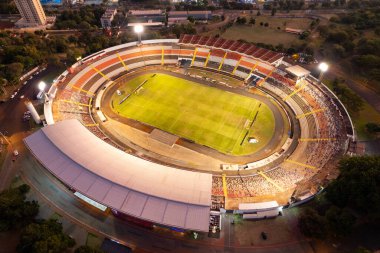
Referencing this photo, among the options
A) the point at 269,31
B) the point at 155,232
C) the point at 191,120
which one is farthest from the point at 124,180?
the point at 269,31

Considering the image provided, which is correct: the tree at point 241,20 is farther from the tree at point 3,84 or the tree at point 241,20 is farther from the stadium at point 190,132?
the tree at point 3,84

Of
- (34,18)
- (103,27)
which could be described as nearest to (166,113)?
(103,27)

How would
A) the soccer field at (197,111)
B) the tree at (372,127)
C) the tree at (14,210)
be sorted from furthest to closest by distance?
the soccer field at (197,111) → the tree at (372,127) → the tree at (14,210)

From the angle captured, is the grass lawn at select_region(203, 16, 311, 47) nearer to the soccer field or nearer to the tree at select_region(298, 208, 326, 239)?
the soccer field

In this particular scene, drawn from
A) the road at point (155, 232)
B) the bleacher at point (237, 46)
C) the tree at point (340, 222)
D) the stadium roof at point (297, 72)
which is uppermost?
the bleacher at point (237, 46)

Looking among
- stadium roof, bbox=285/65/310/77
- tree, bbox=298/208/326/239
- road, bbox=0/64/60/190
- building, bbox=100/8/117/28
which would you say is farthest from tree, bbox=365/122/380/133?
building, bbox=100/8/117/28

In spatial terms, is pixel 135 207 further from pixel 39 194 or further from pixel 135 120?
pixel 135 120

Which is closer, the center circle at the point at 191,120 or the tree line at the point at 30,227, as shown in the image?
the tree line at the point at 30,227

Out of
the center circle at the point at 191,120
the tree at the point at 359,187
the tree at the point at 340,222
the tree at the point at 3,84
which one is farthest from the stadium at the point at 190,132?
the tree at the point at 3,84

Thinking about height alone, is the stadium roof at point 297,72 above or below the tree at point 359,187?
above
